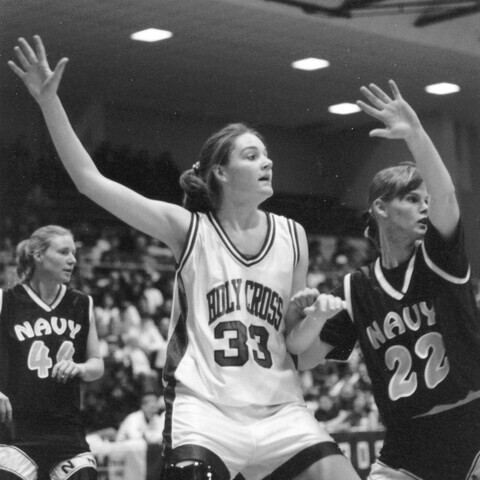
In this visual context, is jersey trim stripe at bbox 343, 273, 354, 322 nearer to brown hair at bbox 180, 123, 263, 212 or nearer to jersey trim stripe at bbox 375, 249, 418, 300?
jersey trim stripe at bbox 375, 249, 418, 300

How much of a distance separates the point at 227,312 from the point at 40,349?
1.42m

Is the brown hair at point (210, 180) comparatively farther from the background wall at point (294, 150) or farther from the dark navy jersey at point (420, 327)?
the background wall at point (294, 150)

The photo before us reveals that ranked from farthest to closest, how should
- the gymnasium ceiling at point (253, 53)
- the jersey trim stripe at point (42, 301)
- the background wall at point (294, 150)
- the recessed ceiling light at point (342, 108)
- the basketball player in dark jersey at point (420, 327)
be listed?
the recessed ceiling light at point (342, 108), the background wall at point (294, 150), the gymnasium ceiling at point (253, 53), the jersey trim stripe at point (42, 301), the basketball player in dark jersey at point (420, 327)

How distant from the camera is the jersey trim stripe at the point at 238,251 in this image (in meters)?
2.50

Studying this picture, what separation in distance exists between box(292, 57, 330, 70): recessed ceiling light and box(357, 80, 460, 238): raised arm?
6424 mm

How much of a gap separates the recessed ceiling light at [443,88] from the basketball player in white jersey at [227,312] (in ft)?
21.2

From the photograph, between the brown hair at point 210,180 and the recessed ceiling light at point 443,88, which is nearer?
the brown hair at point 210,180

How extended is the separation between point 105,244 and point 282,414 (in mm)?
6633

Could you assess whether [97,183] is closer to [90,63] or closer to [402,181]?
[402,181]

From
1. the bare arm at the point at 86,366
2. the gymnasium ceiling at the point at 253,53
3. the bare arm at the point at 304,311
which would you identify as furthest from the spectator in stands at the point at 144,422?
the bare arm at the point at 304,311

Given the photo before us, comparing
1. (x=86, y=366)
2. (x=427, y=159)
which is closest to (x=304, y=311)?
(x=427, y=159)

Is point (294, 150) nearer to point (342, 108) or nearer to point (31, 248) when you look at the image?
point (342, 108)

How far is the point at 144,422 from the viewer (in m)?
6.71

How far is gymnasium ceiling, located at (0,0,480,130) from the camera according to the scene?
7.45 metres
